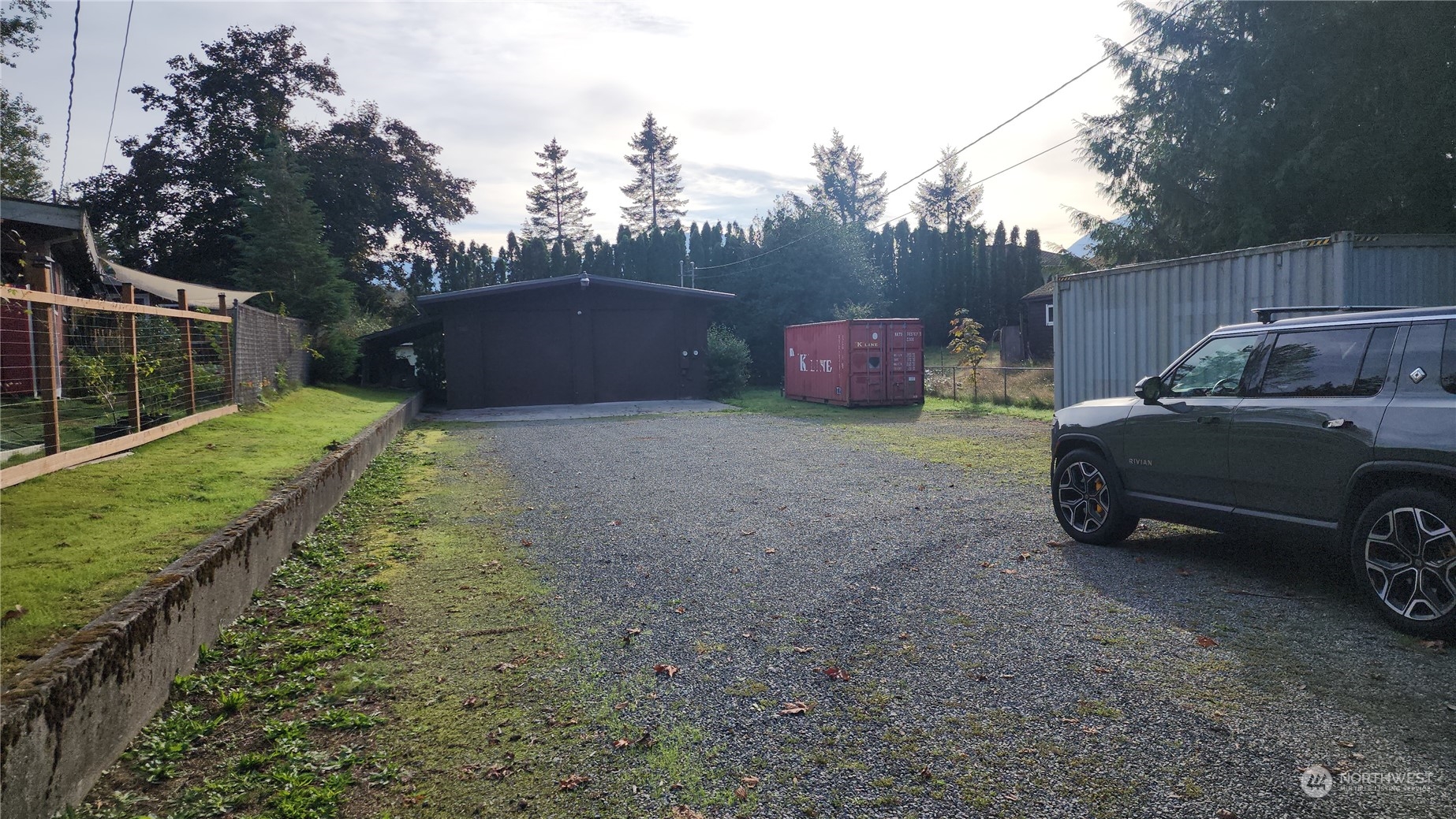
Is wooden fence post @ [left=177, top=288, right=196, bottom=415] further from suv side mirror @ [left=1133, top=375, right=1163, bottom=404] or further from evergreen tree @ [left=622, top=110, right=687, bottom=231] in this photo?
evergreen tree @ [left=622, top=110, right=687, bottom=231]

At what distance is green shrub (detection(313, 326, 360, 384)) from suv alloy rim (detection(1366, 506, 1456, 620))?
24266 mm

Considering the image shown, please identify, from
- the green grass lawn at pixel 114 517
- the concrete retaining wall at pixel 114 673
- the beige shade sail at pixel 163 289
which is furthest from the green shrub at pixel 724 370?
the concrete retaining wall at pixel 114 673

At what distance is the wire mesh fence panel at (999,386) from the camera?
22969 mm

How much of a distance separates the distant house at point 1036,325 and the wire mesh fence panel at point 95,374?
3877 cm

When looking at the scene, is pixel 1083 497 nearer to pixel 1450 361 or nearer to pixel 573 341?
pixel 1450 361

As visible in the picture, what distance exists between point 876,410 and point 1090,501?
52.8 feet

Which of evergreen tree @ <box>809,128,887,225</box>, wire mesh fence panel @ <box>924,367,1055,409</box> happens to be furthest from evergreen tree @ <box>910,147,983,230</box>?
Result: wire mesh fence panel @ <box>924,367,1055,409</box>

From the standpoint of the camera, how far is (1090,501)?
699cm

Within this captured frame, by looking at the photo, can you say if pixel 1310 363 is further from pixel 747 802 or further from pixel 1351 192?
pixel 1351 192

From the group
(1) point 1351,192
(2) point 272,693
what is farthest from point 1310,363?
(1) point 1351,192

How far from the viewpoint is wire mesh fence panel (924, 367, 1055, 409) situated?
75.4 ft

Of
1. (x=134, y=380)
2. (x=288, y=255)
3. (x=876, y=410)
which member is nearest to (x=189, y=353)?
(x=134, y=380)

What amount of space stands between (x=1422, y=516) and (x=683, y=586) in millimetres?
4237

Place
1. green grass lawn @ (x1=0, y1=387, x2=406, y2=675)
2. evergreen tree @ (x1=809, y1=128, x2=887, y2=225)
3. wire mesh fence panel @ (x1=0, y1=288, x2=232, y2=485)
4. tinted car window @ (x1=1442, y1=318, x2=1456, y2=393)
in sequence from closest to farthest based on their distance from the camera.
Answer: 1. green grass lawn @ (x1=0, y1=387, x2=406, y2=675)
2. tinted car window @ (x1=1442, y1=318, x2=1456, y2=393)
3. wire mesh fence panel @ (x1=0, y1=288, x2=232, y2=485)
4. evergreen tree @ (x1=809, y1=128, x2=887, y2=225)
